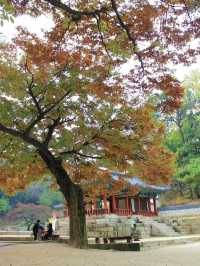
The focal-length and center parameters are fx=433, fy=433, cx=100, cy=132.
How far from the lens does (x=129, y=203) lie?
121 feet

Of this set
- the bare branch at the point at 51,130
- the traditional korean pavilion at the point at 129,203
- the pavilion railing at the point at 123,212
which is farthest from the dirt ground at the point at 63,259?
the pavilion railing at the point at 123,212

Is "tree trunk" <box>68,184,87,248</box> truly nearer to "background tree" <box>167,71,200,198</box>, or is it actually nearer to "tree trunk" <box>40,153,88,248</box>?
"tree trunk" <box>40,153,88,248</box>

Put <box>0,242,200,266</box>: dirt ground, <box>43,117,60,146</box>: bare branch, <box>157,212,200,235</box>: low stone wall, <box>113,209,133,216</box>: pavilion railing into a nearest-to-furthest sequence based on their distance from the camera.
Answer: <box>0,242,200,266</box>: dirt ground < <box>43,117,60,146</box>: bare branch < <box>157,212,200,235</box>: low stone wall < <box>113,209,133,216</box>: pavilion railing

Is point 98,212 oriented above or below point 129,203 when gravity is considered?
below

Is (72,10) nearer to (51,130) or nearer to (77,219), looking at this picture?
(51,130)

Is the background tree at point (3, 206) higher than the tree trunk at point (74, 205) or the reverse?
higher

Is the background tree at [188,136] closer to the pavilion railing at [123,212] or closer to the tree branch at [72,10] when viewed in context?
the pavilion railing at [123,212]

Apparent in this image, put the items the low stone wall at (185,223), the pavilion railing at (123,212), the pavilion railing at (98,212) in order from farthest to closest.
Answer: the pavilion railing at (123,212) < the pavilion railing at (98,212) < the low stone wall at (185,223)

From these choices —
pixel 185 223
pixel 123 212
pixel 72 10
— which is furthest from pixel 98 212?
pixel 72 10

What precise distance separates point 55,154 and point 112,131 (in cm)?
271

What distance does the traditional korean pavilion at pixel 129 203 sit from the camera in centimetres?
3394

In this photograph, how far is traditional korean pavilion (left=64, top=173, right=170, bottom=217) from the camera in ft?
111

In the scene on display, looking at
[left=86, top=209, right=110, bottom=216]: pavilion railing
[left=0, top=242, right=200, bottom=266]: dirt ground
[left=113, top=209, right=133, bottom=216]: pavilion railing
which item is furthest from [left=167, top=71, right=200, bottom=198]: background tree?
[left=0, top=242, right=200, bottom=266]: dirt ground

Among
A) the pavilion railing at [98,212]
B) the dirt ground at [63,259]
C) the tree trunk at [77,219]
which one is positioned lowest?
the dirt ground at [63,259]
